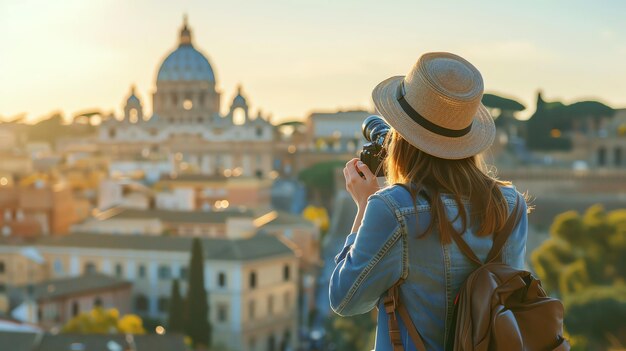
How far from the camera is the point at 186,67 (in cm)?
6619

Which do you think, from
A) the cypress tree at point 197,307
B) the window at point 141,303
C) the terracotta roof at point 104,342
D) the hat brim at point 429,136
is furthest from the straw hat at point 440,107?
the window at point 141,303

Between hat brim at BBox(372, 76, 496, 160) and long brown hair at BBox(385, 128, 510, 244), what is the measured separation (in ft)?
0.09

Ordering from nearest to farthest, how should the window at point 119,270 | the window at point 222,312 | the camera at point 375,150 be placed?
the camera at point 375,150 < the window at point 222,312 < the window at point 119,270

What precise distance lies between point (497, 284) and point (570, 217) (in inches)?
750

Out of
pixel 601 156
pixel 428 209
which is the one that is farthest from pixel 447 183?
pixel 601 156

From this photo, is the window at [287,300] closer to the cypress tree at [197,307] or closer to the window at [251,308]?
the window at [251,308]

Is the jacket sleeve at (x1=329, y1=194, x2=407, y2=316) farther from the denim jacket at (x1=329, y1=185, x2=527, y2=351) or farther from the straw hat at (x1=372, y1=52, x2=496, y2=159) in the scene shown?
the straw hat at (x1=372, y1=52, x2=496, y2=159)

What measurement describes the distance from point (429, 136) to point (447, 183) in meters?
0.07

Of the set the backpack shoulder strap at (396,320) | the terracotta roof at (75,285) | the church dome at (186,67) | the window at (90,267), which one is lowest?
the window at (90,267)

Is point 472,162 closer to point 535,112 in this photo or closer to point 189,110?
point 535,112

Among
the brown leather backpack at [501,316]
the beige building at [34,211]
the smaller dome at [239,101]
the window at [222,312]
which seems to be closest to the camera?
the brown leather backpack at [501,316]

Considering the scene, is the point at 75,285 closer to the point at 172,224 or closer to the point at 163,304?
the point at 163,304

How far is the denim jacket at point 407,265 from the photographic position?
1730 millimetres

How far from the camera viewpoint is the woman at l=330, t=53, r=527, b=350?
5.68 ft
